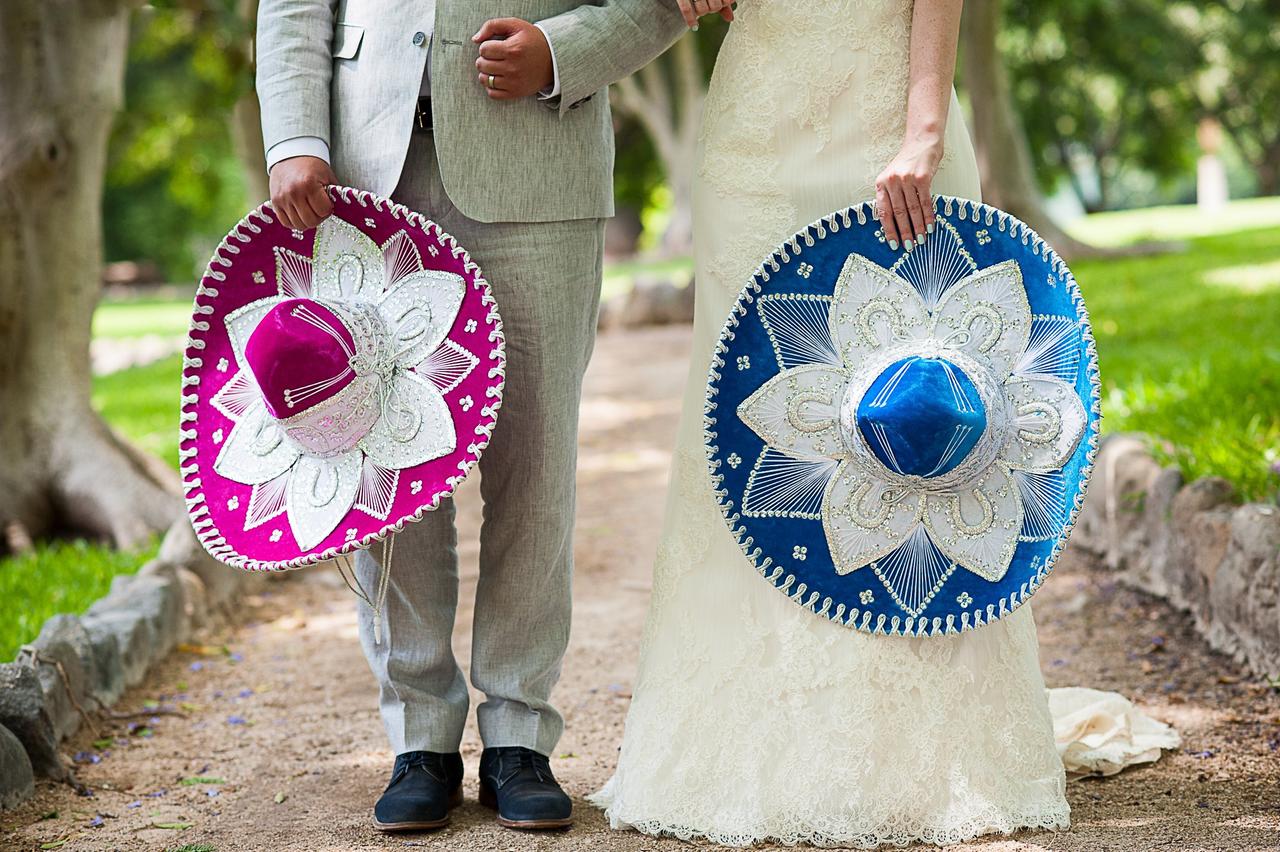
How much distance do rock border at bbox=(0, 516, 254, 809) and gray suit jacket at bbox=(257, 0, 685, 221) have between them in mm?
1365

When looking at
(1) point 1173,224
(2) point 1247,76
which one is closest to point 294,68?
(1) point 1173,224

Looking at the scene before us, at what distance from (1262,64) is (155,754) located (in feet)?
88.0

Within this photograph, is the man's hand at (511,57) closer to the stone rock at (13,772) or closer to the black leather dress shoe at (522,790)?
the black leather dress shoe at (522,790)

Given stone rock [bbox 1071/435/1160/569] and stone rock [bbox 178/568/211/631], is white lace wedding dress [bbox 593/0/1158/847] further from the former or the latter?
stone rock [bbox 178/568/211/631]

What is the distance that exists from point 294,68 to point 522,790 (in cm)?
134

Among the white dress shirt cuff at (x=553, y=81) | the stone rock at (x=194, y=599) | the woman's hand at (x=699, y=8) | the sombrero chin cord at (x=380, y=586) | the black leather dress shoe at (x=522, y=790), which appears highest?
the woman's hand at (x=699, y=8)

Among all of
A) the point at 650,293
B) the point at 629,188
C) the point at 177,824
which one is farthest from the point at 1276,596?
the point at 629,188

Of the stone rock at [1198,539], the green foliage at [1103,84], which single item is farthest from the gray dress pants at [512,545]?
the green foliage at [1103,84]

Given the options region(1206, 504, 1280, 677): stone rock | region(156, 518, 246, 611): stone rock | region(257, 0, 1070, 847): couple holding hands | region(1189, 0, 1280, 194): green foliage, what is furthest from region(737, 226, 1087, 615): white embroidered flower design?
region(1189, 0, 1280, 194): green foliage

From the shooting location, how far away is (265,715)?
342cm

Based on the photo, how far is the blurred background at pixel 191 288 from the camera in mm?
4898

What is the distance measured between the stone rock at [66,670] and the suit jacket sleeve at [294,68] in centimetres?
146

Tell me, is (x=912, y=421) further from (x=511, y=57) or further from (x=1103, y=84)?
(x=1103, y=84)

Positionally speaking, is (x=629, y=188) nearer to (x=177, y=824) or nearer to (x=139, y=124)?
(x=139, y=124)
